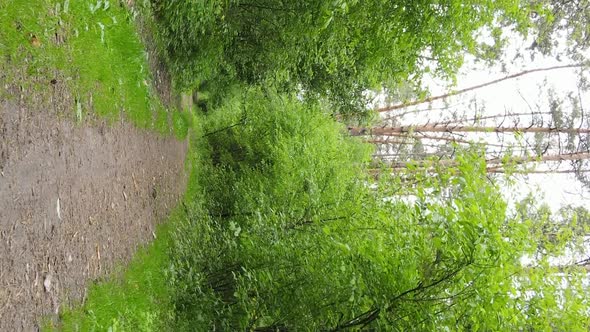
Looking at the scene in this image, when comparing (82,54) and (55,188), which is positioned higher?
(82,54)

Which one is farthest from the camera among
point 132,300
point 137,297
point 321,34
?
point 321,34

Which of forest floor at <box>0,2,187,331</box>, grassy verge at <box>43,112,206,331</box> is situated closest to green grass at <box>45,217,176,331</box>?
grassy verge at <box>43,112,206,331</box>

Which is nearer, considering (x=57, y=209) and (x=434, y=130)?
(x=57, y=209)

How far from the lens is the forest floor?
13.7ft

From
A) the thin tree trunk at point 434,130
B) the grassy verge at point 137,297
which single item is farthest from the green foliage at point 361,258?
the thin tree trunk at point 434,130

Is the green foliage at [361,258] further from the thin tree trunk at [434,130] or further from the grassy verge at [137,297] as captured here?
the thin tree trunk at [434,130]

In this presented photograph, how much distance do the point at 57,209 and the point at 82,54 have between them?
205cm

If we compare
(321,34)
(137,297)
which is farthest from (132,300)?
(321,34)

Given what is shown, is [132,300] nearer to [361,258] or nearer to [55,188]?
[55,188]

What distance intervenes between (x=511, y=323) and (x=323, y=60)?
6959mm

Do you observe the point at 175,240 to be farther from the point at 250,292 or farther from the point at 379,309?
the point at 379,309

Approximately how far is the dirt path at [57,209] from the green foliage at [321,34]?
2.78 m

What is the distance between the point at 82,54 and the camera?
5.96 m

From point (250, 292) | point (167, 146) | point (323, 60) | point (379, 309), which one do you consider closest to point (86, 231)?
point (250, 292)
